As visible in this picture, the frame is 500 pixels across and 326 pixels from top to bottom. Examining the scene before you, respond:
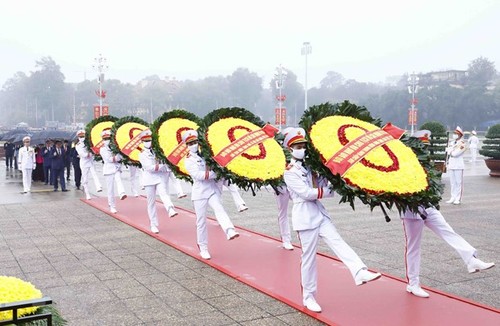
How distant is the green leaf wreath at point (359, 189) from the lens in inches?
211

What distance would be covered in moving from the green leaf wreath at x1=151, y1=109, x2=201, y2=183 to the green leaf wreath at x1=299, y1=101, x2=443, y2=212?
10.8 feet

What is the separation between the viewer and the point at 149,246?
9375 millimetres

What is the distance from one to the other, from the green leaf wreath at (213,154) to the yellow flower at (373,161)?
1.52 m

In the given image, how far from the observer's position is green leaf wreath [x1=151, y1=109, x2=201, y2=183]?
9352mm

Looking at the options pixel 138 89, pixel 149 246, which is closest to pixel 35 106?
pixel 138 89

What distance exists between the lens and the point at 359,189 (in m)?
5.37

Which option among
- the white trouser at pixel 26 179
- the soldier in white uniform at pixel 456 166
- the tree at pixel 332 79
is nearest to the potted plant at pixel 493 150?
the soldier in white uniform at pixel 456 166

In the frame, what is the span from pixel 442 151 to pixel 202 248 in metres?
17.1

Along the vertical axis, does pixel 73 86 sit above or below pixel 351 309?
above

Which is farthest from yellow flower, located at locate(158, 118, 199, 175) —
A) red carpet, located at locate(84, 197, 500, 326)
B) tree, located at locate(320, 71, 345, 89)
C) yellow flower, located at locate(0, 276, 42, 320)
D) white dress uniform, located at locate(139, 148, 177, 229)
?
tree, located at locate(320, 71, 345, 89)

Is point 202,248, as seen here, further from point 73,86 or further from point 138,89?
point 73,86

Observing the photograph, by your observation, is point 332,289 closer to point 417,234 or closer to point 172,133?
point 417,234

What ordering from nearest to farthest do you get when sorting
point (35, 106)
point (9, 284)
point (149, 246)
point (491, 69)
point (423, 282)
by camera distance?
point (9, 284), point (423, 282), point (149, 246), point (491, 69), point (35, 106)

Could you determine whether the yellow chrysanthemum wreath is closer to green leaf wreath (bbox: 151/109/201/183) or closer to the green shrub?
green leaf wreath (bbox: 151/109/201/183)
